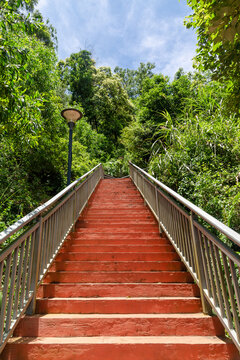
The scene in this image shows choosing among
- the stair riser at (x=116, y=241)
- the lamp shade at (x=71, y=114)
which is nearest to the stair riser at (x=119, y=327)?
the stair riser at (x=116, y=241)

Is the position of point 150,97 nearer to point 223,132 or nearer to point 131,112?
point 223,132

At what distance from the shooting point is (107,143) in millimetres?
20234

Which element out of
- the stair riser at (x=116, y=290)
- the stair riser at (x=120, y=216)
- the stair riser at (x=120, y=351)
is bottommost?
the stair riser at (x=120, y=351)

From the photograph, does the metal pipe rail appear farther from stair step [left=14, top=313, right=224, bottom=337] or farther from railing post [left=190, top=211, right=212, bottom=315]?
railing post [left=190, top=211, right=212, bottom=315]

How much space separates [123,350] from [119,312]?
441mm

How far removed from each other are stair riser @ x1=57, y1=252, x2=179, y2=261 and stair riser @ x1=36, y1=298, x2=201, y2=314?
0.81 m

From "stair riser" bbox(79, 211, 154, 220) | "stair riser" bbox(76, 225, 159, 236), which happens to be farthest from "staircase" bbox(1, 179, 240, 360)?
"stair riser" bbox(79, 211, 154, 220)

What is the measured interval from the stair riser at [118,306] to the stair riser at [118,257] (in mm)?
809

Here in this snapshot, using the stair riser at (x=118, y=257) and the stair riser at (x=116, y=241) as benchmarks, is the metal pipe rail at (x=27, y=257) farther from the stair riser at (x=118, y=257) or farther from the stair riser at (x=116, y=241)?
the stair riser at (x=116, y=241)

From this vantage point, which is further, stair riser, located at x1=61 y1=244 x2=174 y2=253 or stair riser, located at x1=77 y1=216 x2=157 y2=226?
stair riser, located at x1=77 y1=216 x2=157 y2=226

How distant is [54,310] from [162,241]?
1.94 meters

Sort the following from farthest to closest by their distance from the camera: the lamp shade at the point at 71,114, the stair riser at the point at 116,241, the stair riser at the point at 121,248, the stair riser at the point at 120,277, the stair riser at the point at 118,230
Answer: the lamp shade at the point at 71,114 → the stair riser at the point at 118,230 → the stair riser at the point at 116,241 → the stair riser at the point at 121,248 → the stair riser at the point at 120,277

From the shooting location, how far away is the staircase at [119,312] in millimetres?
1624

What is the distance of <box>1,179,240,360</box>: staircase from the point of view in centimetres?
162
